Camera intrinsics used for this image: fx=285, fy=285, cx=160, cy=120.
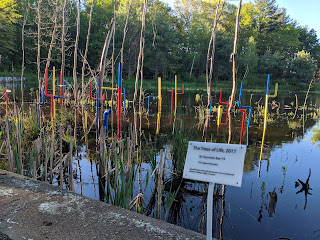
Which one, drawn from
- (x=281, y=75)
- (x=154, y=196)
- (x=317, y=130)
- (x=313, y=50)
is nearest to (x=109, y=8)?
(x=281, y=75)

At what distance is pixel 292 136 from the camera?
24.1 ft

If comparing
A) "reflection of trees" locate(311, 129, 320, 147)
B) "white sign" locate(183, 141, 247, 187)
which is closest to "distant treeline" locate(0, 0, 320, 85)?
"reflection of trees" locate(311, 129, 320, 147)

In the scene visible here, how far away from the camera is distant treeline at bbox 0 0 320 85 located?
24.9m

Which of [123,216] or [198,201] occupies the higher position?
[123,216]

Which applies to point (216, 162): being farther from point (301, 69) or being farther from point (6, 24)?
point (301, 69)

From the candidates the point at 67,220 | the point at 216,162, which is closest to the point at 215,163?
the point at 216,162

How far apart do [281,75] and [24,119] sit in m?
35.2

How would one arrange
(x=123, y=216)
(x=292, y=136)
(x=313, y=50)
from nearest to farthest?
(x=123, y=216), (x=292, y=136), (x=313, y=50)

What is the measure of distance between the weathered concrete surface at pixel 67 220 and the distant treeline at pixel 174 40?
56.5 feet

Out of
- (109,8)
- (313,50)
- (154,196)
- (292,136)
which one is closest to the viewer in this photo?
(154,196)

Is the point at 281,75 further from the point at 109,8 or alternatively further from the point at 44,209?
the point at 44,209

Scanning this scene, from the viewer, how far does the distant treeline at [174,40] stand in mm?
24922

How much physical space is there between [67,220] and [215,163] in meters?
0.93

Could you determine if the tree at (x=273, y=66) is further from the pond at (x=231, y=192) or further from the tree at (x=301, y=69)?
the pond at (x=231, y=192)
